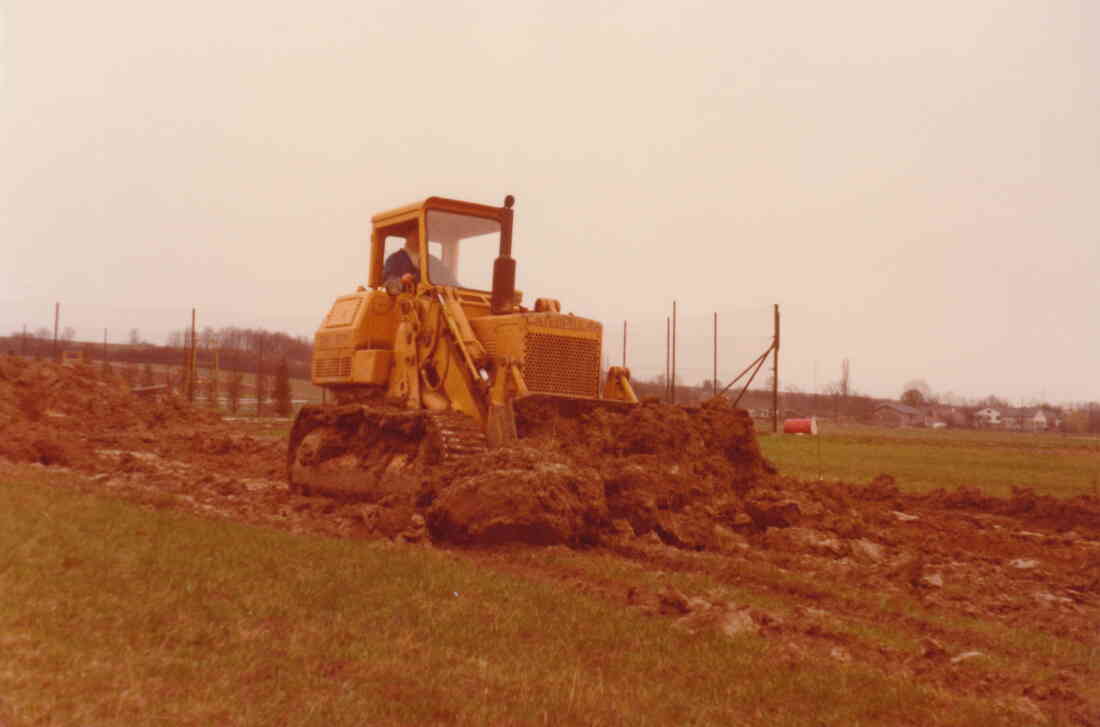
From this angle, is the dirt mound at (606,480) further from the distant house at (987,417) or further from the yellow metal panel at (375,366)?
the distant house at (987,417)

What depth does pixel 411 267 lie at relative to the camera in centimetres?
1349

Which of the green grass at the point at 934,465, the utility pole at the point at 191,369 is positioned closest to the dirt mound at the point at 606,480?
the green grass at the point at 934,465

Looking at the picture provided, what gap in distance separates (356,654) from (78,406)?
2054cm

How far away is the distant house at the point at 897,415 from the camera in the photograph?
227 ft

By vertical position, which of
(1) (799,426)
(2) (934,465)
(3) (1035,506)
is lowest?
(3) (1035,506)

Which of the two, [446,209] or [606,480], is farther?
[446,209]

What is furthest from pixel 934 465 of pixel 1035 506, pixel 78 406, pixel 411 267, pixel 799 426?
pixel 78 406

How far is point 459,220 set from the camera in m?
13.3

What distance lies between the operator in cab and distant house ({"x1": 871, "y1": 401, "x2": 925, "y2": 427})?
56537mm

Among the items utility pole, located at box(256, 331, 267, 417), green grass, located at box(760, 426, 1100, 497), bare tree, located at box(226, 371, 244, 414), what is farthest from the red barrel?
bare tree, located at box(226, 371, 244, 414)

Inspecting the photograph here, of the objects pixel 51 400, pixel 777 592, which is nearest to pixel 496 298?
pixel 777 592

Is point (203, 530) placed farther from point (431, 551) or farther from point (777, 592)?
point (777, 592)

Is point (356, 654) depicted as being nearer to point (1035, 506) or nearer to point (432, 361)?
point (432, 361)

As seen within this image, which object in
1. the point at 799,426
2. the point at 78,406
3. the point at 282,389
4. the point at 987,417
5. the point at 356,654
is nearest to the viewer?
the point at 356,654
